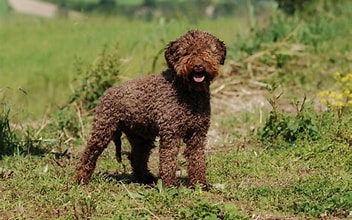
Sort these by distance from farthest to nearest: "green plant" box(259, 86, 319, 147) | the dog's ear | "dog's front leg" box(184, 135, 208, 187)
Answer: "green plant" box(259, 86, 319, 147)
"dog's front leg" box(184, 135, 208, 187)
the dog's ear

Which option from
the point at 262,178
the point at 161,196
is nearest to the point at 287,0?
the point at 262,178

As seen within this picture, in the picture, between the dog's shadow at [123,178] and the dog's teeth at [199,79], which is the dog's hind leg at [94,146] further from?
the dog's teeth at [199,79]

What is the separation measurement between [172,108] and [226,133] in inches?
129

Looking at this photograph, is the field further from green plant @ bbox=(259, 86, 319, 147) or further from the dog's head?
the dog's head

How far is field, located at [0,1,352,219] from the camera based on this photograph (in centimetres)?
742

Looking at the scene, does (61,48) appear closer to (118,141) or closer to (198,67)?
A: (118,141)

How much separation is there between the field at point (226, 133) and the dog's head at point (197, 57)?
93 centimetres

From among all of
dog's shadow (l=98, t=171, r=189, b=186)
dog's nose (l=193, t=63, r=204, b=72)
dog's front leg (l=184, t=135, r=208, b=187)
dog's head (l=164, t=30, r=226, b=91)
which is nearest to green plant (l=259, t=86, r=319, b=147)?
dog's shadow (l=98, t=171, r=189, b=186)

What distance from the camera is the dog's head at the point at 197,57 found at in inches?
295

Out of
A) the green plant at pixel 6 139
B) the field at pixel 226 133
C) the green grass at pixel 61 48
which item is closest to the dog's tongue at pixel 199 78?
the field at pixel 226 133

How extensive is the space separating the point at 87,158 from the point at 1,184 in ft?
2.82

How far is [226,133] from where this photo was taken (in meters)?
11.1

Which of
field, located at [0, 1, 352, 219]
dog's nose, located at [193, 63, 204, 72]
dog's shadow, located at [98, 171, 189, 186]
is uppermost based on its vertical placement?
dog's nose, located at [193, 63, 204, 72]

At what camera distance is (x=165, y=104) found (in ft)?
25.9
